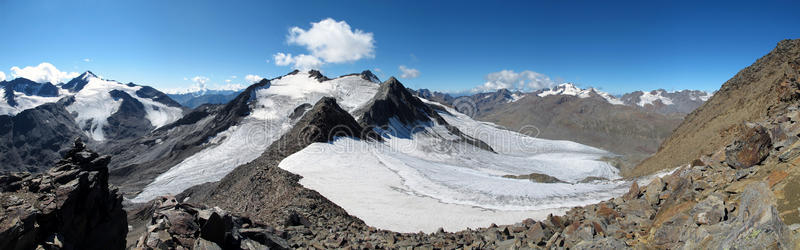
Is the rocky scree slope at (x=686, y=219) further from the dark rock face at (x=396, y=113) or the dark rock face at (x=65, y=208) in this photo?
the dark rock face at (x=396, y=113)

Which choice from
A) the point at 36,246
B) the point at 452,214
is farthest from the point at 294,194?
the point at 36,246

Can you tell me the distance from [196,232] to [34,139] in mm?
232887

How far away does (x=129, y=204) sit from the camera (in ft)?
178

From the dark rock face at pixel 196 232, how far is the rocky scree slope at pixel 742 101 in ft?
80.7

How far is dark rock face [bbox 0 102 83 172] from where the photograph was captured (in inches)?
5650

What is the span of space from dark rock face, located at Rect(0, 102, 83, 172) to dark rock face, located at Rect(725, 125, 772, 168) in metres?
209

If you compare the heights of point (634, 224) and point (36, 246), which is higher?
point (634, 224)

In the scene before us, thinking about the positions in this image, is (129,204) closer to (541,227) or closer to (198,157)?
(198,157)

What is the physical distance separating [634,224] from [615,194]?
1540 centimetres

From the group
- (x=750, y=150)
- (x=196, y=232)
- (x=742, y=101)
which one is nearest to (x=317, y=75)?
(x=742, y=101)

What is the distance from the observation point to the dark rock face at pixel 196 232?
9.08 metres

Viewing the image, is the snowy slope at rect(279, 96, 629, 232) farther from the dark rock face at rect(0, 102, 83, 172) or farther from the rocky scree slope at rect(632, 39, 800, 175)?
the dark rock face at rect(0, 102, 83, 172)

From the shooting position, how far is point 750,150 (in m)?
9.05

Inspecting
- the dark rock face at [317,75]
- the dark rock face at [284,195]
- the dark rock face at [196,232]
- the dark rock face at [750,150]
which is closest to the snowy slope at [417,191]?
the dark rock face at [284,195]
